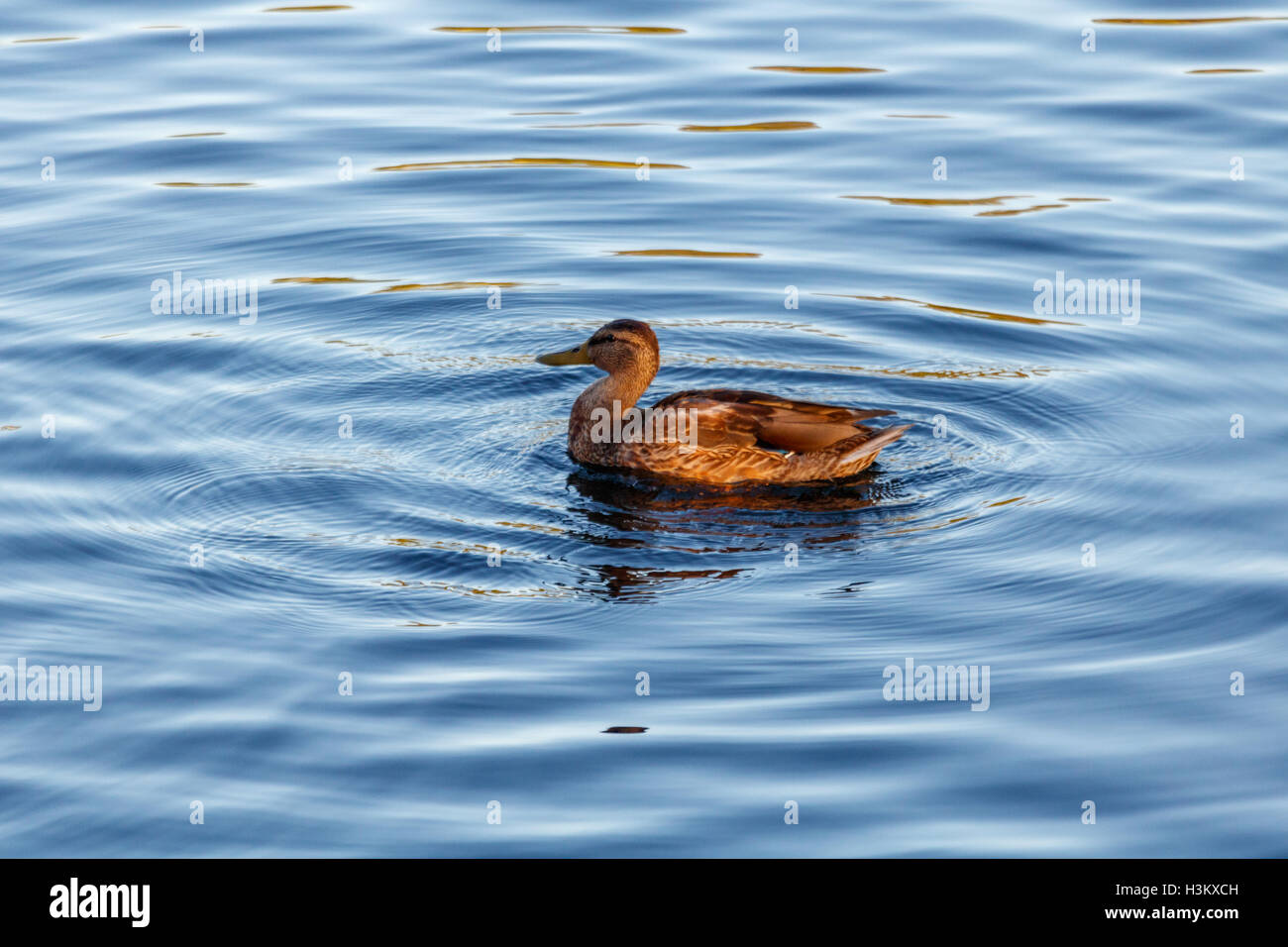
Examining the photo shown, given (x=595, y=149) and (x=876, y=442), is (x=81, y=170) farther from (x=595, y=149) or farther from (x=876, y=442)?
(x=876, y=442)

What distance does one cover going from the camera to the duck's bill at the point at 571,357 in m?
12.6

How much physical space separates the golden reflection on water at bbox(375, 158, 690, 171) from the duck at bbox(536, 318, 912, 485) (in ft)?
18.7

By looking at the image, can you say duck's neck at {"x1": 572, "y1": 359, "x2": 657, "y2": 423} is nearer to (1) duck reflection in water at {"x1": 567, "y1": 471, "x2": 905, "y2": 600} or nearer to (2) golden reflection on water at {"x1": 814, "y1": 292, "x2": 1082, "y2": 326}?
(1) duck reflection in water at {"x1": 567, "y1": 471, "x2": 905, "y2": 600}

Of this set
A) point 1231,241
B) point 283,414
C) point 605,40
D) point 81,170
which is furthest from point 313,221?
point 1231,241

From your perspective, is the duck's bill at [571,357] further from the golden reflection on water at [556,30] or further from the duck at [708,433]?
the golden reflection on water at [556,30]

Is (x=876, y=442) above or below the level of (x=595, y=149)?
below

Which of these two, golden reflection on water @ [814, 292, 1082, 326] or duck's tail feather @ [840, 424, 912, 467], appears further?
golden reflection on water @ [814, 292, 1082, 326]

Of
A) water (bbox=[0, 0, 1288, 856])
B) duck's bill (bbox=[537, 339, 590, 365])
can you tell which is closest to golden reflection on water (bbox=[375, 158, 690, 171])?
water (bbox=[0, 0, 1288, 856])

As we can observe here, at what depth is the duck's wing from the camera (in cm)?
1159

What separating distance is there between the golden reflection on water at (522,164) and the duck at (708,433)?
5.71 meters

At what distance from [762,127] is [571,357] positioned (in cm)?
694

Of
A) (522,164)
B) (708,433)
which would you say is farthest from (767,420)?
(522,164)

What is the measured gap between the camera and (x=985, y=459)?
38.9ft

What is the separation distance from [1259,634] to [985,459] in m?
2.77
